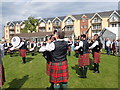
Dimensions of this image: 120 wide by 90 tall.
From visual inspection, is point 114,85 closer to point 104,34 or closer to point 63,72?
point 63,72

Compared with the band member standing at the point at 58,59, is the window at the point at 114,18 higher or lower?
higher

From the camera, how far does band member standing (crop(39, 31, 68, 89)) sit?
9.62 feet

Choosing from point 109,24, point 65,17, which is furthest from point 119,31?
point 65,17

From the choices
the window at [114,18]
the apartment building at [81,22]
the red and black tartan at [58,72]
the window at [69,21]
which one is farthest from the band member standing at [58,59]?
the window at [69,21]

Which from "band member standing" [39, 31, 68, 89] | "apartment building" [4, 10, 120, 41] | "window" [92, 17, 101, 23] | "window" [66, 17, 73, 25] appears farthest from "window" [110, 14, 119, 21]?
"band member standing" [39, 31, 68, 89]

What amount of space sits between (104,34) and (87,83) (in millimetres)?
13681

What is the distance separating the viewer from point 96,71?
5.64 m

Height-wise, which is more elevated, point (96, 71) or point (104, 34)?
point (104, 34)

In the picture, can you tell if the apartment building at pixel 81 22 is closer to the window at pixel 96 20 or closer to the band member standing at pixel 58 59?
the window at pixel 96 20

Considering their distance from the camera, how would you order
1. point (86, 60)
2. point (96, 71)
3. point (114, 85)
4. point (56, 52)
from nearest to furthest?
point (56, 52)
point (114, 85)
point (86, 60)
point (96, 71)

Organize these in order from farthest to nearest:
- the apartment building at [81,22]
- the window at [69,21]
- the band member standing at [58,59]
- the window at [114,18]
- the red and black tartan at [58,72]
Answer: the window at [69,21] → the apartment building at [81,22] → the window at [114,18] → the red and black tartan at [58,72] → the band member standing at [58,59]

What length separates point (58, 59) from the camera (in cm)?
304

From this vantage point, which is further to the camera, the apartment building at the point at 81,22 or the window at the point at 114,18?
the apartment building at the point at 81,22

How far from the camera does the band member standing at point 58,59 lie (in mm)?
2932
